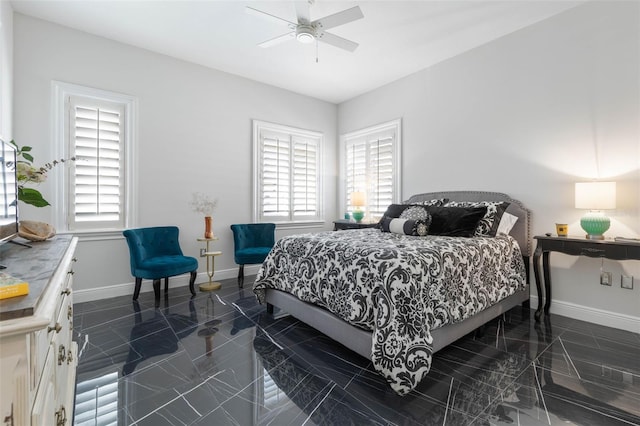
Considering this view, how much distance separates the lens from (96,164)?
11.8ft

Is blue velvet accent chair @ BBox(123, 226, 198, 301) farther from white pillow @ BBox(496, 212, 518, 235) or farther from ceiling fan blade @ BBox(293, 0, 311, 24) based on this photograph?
white pillow @ BBox(496, 212, 518, 235)

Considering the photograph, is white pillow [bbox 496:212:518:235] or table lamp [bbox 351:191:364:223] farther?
table lamp [bbox 351:191:364:223]

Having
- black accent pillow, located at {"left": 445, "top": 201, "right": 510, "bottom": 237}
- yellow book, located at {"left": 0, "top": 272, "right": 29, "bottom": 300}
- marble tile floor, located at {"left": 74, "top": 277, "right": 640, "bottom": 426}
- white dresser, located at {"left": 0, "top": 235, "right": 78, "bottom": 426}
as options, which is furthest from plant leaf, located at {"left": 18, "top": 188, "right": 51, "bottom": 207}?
black accent pillow, located at {"left": 445, "top": 201, "right": 510, "bottom": 237}

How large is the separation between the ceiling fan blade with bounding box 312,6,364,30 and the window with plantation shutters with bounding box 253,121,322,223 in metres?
2.37

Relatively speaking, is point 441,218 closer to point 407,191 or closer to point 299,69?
point 407,191

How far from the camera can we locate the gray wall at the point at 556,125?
9.33ft

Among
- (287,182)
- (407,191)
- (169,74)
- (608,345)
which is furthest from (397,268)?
(169,74)

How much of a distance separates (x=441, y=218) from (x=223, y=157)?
3.14m

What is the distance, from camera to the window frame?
133 inches

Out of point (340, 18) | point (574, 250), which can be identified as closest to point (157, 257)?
point (340, 18)

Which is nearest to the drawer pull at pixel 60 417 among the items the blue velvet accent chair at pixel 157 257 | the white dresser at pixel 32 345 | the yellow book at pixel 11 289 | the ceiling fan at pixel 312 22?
the white dresser at pixel 32 345

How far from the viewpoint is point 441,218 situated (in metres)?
3.29

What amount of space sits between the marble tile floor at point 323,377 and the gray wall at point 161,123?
131 centimetres

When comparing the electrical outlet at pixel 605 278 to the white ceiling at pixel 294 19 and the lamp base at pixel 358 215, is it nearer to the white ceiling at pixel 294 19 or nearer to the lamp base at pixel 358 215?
the white ceiling at pixel 294 19
